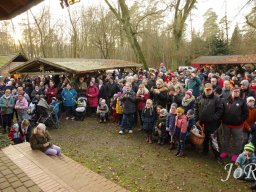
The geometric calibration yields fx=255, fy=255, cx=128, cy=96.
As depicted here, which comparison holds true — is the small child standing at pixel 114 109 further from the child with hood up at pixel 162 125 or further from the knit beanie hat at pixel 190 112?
the knit beanie hat at pixel 190 112

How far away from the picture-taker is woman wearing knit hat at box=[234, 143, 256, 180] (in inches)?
227

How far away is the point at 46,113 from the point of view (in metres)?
10.5

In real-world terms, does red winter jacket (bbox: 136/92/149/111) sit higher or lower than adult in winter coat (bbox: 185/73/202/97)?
lower

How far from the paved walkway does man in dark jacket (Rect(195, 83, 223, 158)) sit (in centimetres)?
305

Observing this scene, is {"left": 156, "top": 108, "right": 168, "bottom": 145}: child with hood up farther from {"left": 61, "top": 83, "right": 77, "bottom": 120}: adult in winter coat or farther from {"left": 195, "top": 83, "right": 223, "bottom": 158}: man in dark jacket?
{"left": 61, "top": 83, "right": 77, "bottom": 120}: adult in winter coat

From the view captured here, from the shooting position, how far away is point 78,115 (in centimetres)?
1192

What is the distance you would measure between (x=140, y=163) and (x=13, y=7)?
4952 millimetres

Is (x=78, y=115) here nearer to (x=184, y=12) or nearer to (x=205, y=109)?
(x=205, y=109)

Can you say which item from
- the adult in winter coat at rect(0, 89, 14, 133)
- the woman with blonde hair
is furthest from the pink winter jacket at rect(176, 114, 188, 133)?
the adult in winter coat at rect(0, 89, 14, 133)

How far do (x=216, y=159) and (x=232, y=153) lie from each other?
0.47 m

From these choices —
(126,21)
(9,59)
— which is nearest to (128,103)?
(126,21)

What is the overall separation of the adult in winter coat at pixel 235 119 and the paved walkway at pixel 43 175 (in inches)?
136

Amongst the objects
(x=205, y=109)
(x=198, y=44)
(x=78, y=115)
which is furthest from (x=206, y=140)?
(x=198, y=44)

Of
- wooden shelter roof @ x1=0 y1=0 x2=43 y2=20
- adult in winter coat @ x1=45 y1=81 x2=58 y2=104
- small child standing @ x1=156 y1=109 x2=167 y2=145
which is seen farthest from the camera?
adult in winter coat @ x1=45 y1=81 x2=58 y2=104
